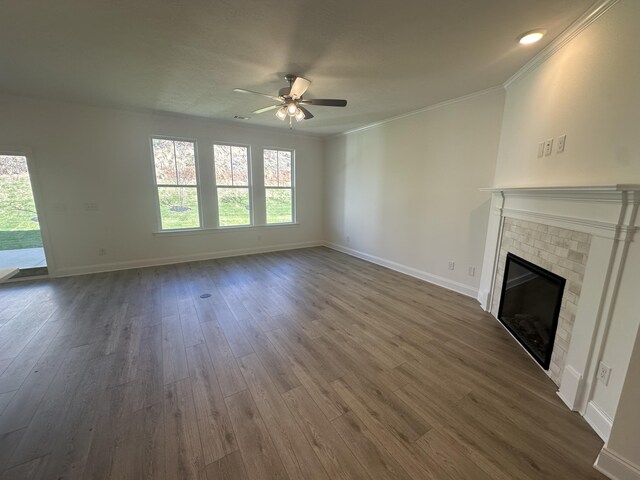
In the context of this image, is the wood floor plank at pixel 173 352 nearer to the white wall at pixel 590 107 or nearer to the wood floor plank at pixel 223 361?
the wood floor plank at pixel 223 361

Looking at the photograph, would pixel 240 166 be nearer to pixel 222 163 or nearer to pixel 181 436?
pixel 222 163

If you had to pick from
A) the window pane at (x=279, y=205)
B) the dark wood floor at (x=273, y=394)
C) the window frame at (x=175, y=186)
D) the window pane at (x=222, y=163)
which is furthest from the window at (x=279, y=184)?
the dark wood floor at (x=273, y=394)

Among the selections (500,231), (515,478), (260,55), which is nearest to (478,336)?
(500,231)

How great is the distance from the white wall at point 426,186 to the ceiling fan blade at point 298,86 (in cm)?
207

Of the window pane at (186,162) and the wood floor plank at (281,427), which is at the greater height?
the window pane at (186,162)

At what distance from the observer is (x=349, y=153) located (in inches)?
216

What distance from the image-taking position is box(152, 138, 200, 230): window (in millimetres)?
4656

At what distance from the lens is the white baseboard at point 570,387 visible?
1661 mm

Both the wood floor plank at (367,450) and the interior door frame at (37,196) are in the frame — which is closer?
the wood floor plank at (367,450)

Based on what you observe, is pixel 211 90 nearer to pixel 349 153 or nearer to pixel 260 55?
pixel 260 55

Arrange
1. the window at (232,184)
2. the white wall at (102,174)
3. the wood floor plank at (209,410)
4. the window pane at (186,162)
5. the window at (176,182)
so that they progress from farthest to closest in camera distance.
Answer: the window at (232,184), the window pane at (186,162), the window at (176,182), the white wall at (102,174), the wood floor plank at (209,410)

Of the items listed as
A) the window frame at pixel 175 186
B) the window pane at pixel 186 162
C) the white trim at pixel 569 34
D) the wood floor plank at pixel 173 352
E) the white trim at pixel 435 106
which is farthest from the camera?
the window pane at pixel 186 162

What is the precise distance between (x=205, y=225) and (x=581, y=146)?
544 cm

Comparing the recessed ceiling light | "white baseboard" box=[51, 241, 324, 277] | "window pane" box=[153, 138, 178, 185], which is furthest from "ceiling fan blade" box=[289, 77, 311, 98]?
"white baseboard" box=[51, 241, 324, 277]
